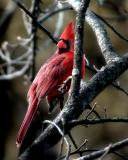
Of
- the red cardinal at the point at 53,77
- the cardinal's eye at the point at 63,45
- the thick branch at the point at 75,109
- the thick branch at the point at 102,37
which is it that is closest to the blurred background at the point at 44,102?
the cardinal's eye at the point at 63,45

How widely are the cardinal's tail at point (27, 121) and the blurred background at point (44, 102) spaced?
3297mm

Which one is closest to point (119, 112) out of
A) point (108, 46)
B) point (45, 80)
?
point (45, 80)

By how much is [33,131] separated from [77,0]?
3409 millimetres

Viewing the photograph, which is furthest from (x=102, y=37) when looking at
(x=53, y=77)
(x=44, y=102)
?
(x=44, y=102)

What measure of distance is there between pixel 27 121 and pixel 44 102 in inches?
171

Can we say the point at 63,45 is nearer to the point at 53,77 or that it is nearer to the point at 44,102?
the point at 53,77

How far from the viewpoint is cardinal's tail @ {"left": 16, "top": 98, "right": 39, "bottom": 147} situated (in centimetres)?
308

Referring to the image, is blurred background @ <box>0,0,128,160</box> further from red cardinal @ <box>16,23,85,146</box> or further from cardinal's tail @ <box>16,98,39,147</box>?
cardinal's tail @ <box>16,98,39,147</box>

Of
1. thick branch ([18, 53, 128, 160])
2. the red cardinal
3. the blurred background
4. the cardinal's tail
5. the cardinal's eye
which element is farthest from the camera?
the blurred background

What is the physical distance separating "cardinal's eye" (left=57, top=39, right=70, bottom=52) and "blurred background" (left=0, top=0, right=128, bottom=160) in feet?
9.45

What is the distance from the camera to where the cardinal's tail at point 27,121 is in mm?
3084

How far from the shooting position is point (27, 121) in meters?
3.29

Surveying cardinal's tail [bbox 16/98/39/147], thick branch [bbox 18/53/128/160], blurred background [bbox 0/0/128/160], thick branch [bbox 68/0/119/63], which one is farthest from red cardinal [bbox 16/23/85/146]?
blurred background [bbox 0/0/128/160]

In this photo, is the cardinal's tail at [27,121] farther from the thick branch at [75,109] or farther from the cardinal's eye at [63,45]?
the thick branch at [75,109]
